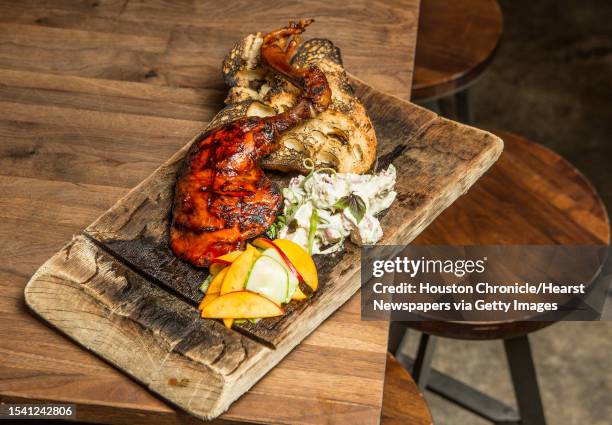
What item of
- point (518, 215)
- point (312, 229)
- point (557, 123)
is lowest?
point (557, 123)

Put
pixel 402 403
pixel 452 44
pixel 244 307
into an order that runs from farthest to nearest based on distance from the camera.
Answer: pixel 452 44
pixel 402 403
pixel 244 307

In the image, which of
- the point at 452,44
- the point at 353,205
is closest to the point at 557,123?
the point at 452,44

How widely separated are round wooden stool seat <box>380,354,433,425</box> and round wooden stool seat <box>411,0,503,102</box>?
1.11 m

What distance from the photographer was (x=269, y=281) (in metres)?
1.86

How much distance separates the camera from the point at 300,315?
1855 mm

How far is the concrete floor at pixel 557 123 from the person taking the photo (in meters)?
3.79

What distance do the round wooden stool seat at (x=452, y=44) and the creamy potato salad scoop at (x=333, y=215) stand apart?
3.61ft

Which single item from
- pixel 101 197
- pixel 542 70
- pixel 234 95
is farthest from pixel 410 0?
pixel 542 70

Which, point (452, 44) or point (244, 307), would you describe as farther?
point (452, 44)

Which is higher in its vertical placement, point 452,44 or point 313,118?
point 313,118

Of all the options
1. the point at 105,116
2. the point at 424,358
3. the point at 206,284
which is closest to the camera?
the point at 206,284

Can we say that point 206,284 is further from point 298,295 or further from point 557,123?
point 557,123

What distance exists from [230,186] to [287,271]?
29 cm

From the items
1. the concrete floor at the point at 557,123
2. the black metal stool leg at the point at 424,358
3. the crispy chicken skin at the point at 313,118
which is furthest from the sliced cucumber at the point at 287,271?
the concrete floor at the point at 557,123
